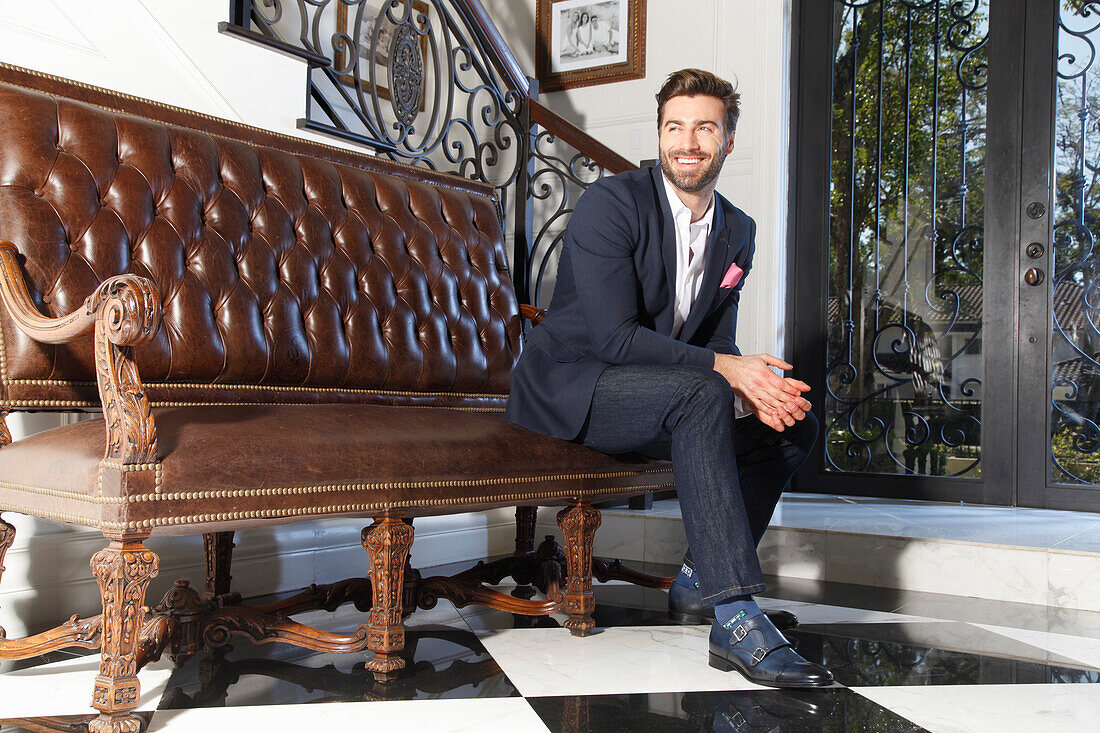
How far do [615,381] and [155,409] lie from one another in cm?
87

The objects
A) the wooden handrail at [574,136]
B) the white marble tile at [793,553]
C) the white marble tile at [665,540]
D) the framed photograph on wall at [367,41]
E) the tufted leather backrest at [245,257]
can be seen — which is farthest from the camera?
the framed photograph on wall at [367,41]

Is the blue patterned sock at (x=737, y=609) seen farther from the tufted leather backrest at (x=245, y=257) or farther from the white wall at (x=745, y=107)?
the white wall at (x=745, y=107)

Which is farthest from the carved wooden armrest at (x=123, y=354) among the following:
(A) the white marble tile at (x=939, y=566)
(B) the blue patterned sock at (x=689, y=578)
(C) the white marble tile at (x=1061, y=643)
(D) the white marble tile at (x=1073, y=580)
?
(D) the white marble tile at (x=1073, y=580)

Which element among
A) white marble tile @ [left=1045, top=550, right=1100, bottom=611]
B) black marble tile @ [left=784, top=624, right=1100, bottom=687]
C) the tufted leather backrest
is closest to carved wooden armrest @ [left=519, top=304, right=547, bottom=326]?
the tufted leather backrest

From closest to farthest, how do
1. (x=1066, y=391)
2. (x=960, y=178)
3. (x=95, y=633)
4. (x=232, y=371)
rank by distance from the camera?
(x=95, y=633), (x=232, y=371), (x=1066, y=391), (x=960, y=178)

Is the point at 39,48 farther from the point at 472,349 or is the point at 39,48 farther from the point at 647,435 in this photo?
the point at 647,435

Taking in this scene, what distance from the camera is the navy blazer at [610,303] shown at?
1897 mm

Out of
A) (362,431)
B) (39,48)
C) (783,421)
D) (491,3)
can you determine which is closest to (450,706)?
(362,431)

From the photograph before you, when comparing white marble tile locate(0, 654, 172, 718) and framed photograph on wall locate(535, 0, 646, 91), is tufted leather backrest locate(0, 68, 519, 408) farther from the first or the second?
framed photograph on wall locate(535, 0, 646, 91)

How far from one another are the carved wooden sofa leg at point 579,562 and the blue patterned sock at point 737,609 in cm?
43

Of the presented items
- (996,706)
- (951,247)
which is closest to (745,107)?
(951,247)

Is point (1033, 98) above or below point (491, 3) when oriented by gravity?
below

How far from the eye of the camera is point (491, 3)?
4.96 meters

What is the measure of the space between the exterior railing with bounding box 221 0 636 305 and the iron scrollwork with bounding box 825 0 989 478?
1153 millimetres
